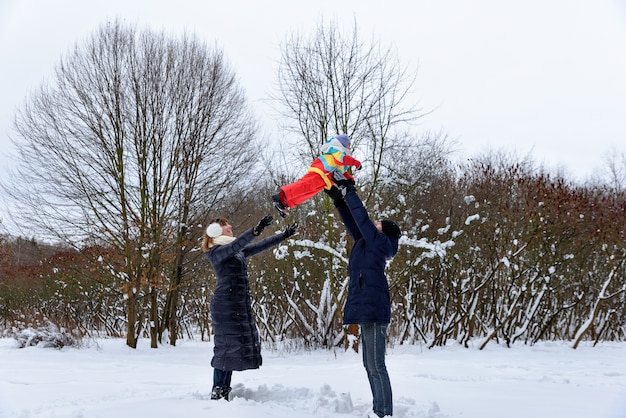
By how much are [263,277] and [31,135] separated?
265 inches

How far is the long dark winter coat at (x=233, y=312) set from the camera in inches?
182

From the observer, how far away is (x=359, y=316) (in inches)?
156

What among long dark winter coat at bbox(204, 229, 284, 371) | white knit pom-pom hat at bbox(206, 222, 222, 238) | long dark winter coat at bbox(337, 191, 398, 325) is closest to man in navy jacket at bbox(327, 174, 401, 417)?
long dark winter coat at bbox(337, 191, 398, 325)

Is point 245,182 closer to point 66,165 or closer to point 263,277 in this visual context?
point 263,277

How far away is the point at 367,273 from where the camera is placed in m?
4.08

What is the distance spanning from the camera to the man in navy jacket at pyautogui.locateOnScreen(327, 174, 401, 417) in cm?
398

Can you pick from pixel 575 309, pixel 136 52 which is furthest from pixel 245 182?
pixel 575 309

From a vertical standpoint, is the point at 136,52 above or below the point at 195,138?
above

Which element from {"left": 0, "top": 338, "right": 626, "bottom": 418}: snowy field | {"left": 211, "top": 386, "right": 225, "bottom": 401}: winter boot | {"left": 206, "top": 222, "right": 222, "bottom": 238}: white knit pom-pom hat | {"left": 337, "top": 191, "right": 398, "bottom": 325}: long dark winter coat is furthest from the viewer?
{"left": 206, "top": 222, "right": 222, "bottom": 238}: white knit pom-pom hat

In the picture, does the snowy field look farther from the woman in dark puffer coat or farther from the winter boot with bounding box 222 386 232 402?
Result: the woman in dark puffer coat

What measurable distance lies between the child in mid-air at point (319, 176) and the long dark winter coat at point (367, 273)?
33 centimetres

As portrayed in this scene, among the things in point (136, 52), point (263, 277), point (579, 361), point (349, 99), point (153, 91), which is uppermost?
point (136, 52)

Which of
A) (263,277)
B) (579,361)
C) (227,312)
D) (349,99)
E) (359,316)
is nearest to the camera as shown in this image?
(359,316)


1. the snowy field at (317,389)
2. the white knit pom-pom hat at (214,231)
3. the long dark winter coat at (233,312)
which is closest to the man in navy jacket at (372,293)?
the snowy field at (317,389)
